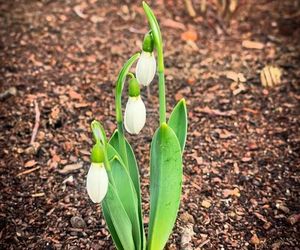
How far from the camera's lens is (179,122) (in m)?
1.86

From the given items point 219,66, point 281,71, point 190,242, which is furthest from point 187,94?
point 190,242

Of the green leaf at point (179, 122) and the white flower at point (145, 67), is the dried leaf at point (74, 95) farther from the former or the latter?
the white flower at point (145, 67)

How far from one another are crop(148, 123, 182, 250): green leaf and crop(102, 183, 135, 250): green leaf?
0.09 m

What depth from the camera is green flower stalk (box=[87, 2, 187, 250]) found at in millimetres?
1618

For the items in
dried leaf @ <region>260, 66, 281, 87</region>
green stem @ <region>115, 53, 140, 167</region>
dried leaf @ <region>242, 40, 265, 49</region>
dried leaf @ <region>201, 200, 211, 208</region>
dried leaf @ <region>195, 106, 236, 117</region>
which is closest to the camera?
green stem @ <region>115, 53, 140, 167</region>

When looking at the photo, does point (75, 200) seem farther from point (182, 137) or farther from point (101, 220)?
point (182, 137)

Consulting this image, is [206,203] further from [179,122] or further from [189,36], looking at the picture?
[189,36]

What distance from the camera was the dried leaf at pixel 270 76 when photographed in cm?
306

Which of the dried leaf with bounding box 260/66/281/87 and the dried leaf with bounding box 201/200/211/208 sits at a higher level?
the dried leaf with bounding box 260/66/281/87

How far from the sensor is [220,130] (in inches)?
108

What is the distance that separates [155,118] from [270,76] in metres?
0.70

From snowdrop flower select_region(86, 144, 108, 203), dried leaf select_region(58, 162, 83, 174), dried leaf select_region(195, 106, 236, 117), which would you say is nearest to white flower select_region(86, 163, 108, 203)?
snowdrop flower select_region(86, 144, 108, 203)

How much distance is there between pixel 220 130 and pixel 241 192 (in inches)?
17.0

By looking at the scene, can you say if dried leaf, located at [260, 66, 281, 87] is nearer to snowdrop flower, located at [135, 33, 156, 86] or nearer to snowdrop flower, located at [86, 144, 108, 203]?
snowdrop flower, located at [135, 33, 156, 86]
